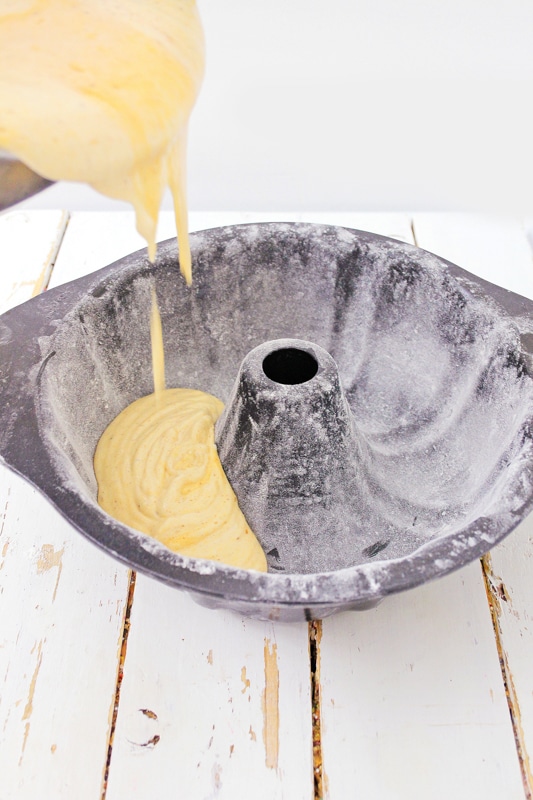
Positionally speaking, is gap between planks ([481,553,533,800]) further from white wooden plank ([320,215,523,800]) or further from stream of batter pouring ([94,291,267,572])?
stream of batter pouring ([94,291,267,572])

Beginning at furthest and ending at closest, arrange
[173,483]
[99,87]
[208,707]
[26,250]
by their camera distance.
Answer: [26,250]
[173,483]
[208,707]
[99,87]

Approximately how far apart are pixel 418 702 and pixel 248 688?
214 millimetres

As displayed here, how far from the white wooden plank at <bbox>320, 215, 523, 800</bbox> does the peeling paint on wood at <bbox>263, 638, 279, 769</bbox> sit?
6 centimetres

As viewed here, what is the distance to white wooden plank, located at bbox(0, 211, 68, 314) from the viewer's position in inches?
60.4

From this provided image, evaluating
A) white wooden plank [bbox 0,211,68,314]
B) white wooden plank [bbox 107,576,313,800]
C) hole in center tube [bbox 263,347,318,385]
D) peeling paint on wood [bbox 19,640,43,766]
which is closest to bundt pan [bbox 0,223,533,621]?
hole in center tube [bbox 263,347,318,385]

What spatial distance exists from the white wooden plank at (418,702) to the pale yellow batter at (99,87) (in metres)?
0.62

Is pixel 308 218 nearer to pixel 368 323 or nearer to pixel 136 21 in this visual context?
pixel 368 323

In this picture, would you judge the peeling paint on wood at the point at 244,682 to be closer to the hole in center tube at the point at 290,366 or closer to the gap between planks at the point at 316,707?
the gap between planks at the point at 316,707

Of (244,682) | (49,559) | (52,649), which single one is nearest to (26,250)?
(49,559)

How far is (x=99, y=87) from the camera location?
732mm

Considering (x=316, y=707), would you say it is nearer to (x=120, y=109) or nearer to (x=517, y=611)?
(x=517, y=611)

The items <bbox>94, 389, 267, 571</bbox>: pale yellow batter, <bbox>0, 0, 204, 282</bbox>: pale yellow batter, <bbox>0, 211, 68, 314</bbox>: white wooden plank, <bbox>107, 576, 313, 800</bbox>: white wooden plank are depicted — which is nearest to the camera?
<bbox>0, 0, 204, 282</bbox>: pale yellow batter

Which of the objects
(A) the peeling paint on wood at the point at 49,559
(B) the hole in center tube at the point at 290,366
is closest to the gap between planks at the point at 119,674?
(A) the peeling paint on wood at the point at 49,559

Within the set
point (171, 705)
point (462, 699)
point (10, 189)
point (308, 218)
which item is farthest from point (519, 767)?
point (308, 218)
